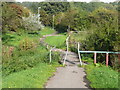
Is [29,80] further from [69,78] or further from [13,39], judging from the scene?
[13,39]

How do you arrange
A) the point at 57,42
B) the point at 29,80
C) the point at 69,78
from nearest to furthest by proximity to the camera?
the point at 29,80 → the point at 69,78 → the point at 57,42

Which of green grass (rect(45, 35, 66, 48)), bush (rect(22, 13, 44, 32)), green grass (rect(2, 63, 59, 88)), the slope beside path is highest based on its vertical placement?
bush (rect(22, 13, 44, 32))

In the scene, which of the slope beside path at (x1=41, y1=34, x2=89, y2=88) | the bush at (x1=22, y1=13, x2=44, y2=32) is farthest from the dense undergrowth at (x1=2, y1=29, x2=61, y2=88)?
the bush at (x1=22, y1=13, x2=44, y2=32)

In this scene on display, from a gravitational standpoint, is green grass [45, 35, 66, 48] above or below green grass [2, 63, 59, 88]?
below

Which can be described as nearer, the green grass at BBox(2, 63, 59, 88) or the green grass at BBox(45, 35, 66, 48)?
the green grass at BBox(2, 63, 59, 88)

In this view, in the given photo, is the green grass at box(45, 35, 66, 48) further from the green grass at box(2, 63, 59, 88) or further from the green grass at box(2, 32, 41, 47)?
the green grass at box(2, 63, 59, 88)

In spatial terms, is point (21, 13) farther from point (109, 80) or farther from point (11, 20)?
point (109, 80)

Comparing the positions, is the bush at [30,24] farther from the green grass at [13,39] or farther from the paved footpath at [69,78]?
the paved footpath at [69,78]

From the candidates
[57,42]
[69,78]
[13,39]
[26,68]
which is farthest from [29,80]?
[13,39]

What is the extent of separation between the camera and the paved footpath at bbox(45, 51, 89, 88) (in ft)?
21.3

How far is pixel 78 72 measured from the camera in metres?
8.48

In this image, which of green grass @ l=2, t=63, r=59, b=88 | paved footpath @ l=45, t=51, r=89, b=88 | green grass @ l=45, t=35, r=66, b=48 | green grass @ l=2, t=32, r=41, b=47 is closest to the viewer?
green grass @ l=2, t=63, r=59, b=88

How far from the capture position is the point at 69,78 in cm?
740

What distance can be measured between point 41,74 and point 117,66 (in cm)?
362
